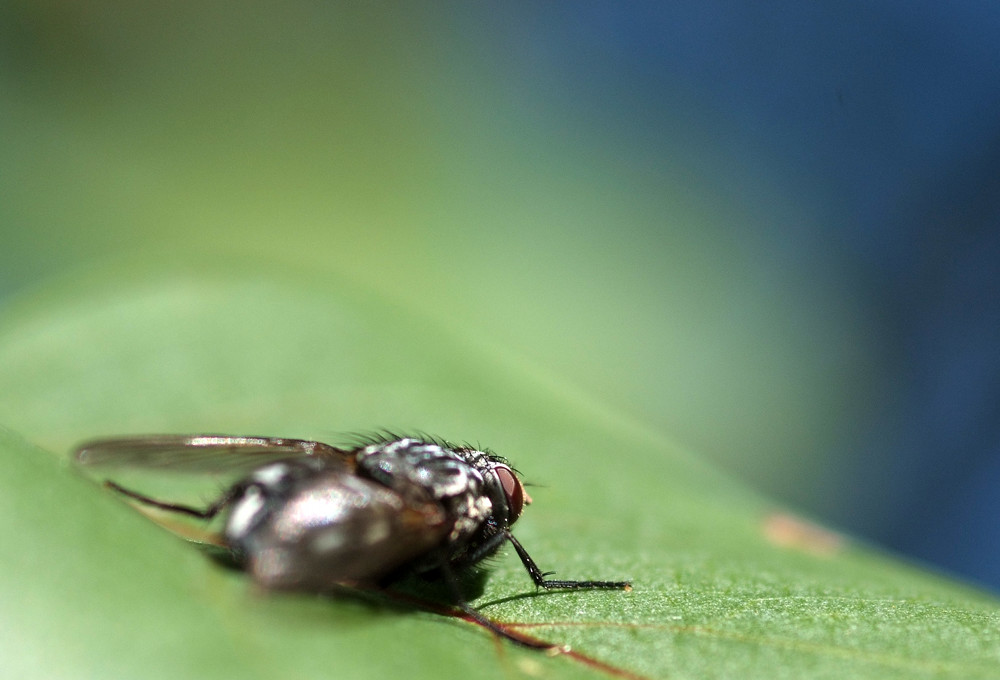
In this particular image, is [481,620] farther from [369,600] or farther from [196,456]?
[196,456]

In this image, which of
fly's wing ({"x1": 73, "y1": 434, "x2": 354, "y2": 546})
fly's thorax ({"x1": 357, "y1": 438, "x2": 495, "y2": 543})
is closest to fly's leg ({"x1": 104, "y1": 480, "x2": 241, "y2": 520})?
fly's wing ({"x1": 73, "y1": 434, "x2": 354, "y2": 546})

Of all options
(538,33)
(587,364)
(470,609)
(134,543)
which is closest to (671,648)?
(470,609)

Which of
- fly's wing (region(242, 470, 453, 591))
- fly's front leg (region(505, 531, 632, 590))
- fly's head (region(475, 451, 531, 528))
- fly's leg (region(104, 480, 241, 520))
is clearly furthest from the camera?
fly's head (region(475, 451, 531, 528))

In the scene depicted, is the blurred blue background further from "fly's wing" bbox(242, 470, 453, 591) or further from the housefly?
"fly's wing" bbox(242, 470, 453, 591)

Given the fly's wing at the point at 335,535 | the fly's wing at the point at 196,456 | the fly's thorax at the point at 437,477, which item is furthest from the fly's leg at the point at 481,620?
the fly's wing at the point at 196,456

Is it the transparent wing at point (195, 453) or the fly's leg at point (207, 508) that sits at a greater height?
the transparent wing at point (195, 453)

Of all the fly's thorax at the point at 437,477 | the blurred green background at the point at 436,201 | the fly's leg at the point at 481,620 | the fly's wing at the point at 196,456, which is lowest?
the fly's leg at the point at 481,620

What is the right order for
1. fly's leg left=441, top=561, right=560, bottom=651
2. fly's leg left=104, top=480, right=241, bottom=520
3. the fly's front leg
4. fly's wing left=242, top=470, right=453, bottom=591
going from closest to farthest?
fly's wing left=242, top=470, right=453, bottom=591
fly's leg left=441, top=561, right=560, bottom=651
fly's leg left=104, top=480, right=241, bottom=520
the fly's front leg

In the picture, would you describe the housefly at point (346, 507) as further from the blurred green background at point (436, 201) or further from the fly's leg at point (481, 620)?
the blurred green background at point (436, 201)
